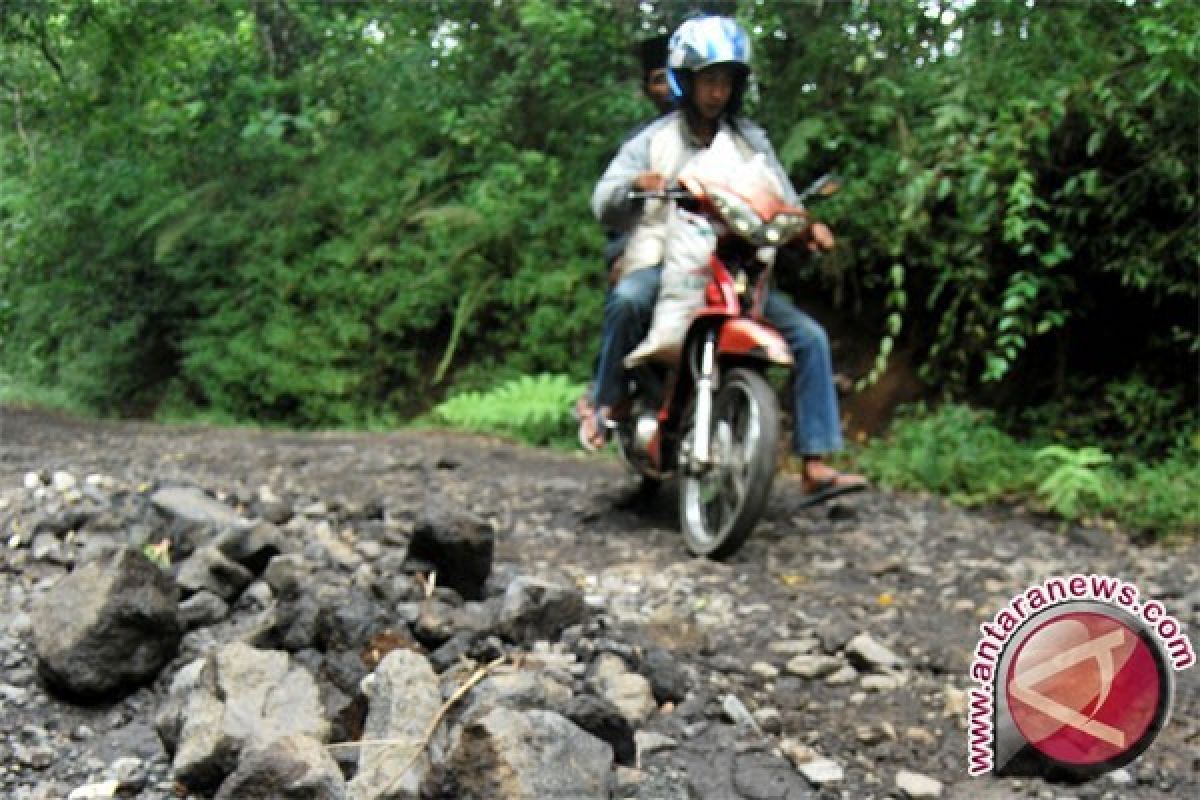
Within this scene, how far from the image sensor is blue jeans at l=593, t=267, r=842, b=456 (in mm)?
4008

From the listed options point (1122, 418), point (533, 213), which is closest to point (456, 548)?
point (1122, 418)

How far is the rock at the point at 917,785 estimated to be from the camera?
1865mm

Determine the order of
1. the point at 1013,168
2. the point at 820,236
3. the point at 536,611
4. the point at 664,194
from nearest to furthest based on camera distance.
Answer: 1. the point at 536,611
2. the point at 664,194
3. the point at 820,236
4. the point at 1013,168

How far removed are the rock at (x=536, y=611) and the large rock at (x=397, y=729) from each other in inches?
15.7

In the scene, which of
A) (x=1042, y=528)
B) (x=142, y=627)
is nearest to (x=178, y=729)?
(x=142, y=627)

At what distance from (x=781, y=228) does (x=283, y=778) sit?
2541 millimetres

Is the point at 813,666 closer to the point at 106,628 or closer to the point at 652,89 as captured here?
the point at 106,628

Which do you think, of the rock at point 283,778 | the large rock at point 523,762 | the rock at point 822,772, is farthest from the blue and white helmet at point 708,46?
the rock at point 283,778

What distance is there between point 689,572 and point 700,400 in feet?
2.02

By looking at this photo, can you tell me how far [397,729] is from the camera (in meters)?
1.98

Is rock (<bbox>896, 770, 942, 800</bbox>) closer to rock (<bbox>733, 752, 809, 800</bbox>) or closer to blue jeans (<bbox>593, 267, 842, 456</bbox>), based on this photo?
rock (<bbox>733, 752, 809, 800</bbox>)

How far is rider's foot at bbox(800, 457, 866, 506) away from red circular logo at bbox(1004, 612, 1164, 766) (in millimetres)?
3336

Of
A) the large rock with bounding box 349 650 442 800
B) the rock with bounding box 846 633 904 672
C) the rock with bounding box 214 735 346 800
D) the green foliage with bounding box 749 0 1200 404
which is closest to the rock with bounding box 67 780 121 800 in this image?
the rock with bounding box 214 735 346 800

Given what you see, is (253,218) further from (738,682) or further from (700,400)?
(738,682)
